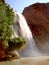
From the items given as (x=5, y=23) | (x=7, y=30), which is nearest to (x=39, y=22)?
(x=7, y=30)

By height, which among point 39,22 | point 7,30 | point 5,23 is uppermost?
point 39,22

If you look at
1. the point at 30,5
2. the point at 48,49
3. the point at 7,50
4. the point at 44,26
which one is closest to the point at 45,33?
the point at 44,26

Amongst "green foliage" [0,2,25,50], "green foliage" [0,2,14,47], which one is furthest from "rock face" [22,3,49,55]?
"green foliage" [0,2,14,47]

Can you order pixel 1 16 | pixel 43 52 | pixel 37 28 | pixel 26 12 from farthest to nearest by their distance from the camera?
1. pixel 26 12
2. pixel 37 28
3. pixel 43 52
4. pixel 1 16

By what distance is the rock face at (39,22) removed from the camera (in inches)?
1464

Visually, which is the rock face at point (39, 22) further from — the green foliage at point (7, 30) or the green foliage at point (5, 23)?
the green foliage at point (5, 23)

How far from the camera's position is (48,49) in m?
36.6

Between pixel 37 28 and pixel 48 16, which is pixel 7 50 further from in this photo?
pixel 48 16

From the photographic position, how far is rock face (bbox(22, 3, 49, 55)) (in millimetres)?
37188

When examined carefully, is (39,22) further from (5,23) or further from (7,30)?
(5,23)

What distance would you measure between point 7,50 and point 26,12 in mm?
22376

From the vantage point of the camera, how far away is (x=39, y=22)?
3962cm

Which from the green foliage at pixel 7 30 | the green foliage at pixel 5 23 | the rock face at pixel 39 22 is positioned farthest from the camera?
the rock face at pixel 39 22

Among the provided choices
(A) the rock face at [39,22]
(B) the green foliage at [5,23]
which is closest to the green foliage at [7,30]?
(B) the green foliage at [5,23]
